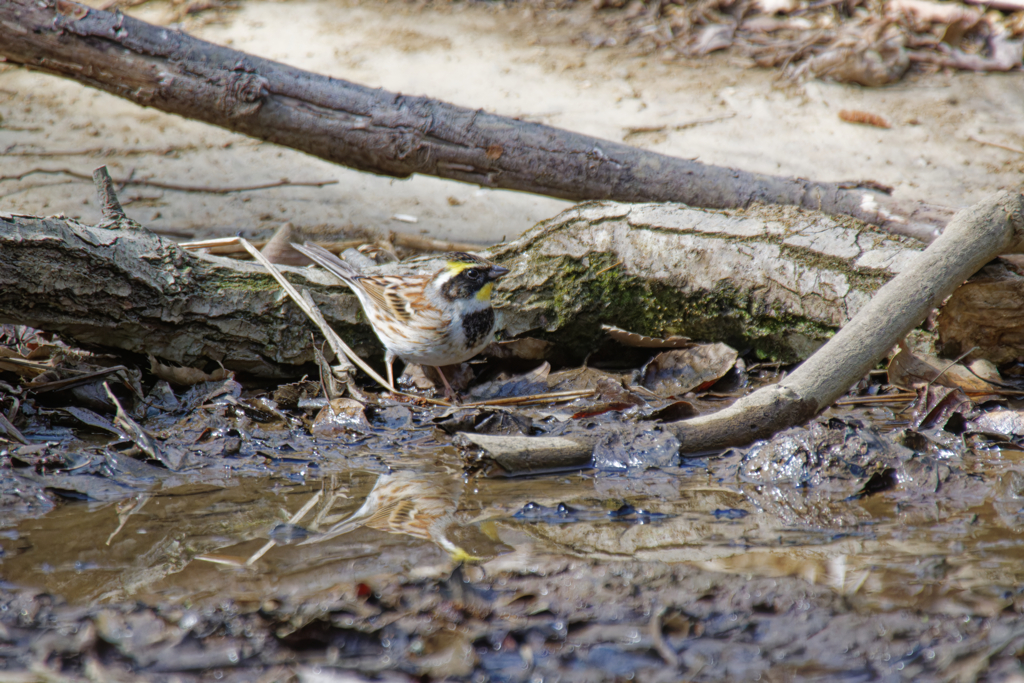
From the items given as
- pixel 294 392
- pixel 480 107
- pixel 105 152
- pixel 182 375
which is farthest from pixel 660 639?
pixel 105 152

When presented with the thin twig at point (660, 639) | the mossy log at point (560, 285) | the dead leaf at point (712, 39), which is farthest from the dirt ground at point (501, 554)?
the dead leaf at point (712, 39)

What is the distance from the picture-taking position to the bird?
512 cm

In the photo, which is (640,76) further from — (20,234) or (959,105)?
(20,234)

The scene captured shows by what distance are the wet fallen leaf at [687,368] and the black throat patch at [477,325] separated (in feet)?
3.59

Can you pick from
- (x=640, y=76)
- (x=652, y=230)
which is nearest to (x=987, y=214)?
(x=652, y=230)

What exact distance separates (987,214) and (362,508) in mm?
3566

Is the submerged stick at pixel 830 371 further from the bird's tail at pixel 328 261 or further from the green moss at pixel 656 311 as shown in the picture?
the bird's tail at pixel 328 261

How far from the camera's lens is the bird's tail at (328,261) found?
5.42m

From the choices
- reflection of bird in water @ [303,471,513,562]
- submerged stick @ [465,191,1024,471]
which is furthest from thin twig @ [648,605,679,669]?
submerged stick @ [465,191,1024,471]

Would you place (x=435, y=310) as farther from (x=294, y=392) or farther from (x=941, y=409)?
(x=941, y=409)

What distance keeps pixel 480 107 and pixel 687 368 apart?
5.04m

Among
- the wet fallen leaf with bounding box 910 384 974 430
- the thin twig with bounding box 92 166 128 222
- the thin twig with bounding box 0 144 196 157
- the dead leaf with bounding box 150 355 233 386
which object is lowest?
the dead leaf with bounding box 150 355 233 386

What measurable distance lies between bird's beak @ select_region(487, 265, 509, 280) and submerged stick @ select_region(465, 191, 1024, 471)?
1.64 metres

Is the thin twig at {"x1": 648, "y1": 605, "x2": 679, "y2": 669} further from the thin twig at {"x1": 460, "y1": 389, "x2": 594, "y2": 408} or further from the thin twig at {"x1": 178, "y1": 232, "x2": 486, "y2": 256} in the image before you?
the thin twig at {"x1": 178, "y1": 232, "x2": 486, "y2": 256}
